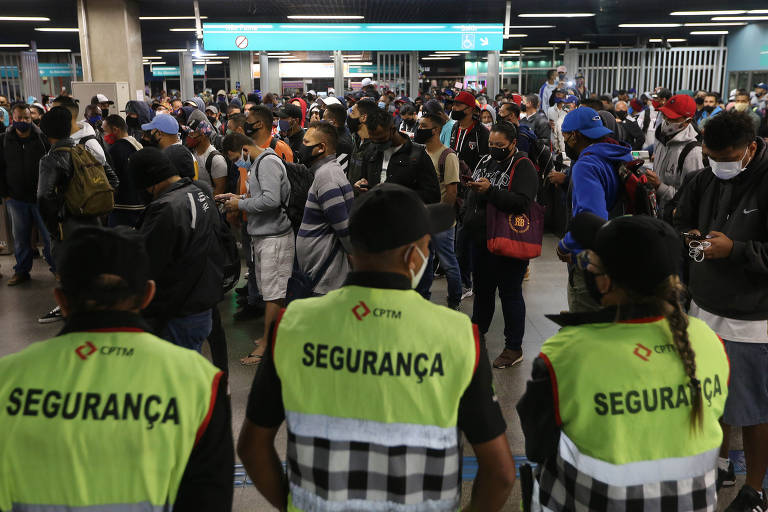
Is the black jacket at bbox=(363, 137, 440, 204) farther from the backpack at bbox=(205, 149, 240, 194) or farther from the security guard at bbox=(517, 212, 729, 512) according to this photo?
the security guard at bbox=(517, 212, 729, 512)

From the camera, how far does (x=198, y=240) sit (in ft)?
11.9

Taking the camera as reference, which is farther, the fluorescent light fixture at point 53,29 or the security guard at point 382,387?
the fluorescent light fixture at point 53,29

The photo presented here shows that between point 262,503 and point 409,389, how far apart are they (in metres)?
1.97

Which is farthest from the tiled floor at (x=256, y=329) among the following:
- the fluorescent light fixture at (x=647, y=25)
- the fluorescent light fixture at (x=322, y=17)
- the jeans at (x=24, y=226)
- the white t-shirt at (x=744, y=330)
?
the fluorescent light fixture at (x=647, y=25)

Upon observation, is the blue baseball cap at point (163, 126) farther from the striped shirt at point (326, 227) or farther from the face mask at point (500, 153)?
the face mask at point (500, 153)

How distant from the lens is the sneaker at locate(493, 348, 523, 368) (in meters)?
4.90

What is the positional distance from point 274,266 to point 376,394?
130 inches

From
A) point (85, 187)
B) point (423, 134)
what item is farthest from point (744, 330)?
point (85, 187)

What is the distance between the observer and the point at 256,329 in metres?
5.85

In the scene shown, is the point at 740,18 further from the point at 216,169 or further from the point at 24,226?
the point at 24,226

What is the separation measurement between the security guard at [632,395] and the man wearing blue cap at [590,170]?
1.79 metres

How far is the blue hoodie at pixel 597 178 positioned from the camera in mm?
3777

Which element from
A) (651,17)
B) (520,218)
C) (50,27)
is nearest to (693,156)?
(520,218)

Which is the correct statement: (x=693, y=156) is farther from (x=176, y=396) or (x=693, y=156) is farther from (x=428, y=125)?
(x=176, y=396)
